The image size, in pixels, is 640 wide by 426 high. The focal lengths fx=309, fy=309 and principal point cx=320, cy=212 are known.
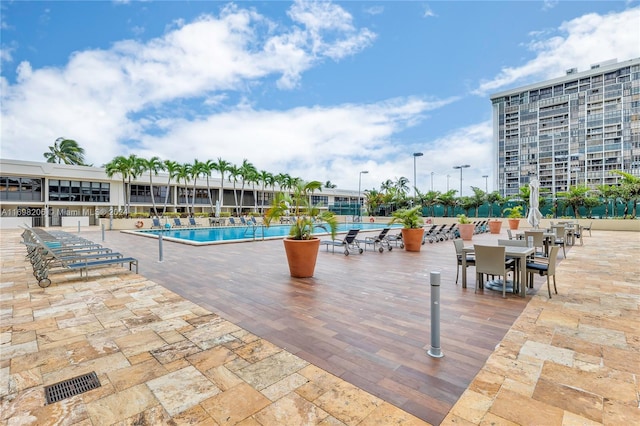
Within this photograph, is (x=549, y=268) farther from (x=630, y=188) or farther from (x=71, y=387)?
(x=630, y=188)

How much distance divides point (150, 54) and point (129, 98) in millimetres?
8748

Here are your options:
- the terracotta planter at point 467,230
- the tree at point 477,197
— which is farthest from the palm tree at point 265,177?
the terracotta planter at point 467,230

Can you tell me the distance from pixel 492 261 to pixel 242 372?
4422 mm

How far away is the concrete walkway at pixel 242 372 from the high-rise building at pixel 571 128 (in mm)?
74082

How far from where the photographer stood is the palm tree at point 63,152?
41.8m

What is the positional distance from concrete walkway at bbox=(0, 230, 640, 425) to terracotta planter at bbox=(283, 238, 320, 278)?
2475 millimetres

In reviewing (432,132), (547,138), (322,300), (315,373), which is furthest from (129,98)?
(547,138)

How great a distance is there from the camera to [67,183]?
30.1m

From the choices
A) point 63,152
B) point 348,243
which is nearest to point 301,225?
point 348,243

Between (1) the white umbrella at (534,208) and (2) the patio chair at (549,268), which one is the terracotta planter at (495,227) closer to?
(1) the white umbrella at (534,208)

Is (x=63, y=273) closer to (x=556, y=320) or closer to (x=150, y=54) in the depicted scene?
(x=556, y=320)

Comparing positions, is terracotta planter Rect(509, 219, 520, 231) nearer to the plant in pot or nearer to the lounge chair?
the lounge chair

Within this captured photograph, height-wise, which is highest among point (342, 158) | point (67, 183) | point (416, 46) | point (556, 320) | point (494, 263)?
point (416, 46)

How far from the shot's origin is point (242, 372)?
2742 mm
